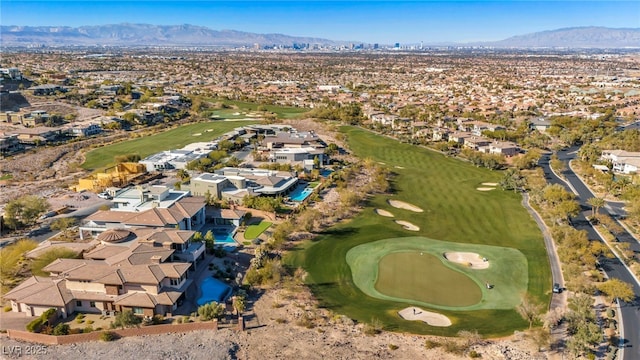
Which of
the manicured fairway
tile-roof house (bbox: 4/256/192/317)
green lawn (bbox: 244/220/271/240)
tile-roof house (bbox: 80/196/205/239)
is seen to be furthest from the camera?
green lawn (bbox: 244/220/271/240)

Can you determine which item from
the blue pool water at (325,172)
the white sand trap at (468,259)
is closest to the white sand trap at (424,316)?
the white sand trap at (468,259)

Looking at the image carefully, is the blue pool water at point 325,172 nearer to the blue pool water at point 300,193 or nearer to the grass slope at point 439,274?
the blue pool water at point 300,193

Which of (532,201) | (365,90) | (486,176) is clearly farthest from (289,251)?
(365,90)

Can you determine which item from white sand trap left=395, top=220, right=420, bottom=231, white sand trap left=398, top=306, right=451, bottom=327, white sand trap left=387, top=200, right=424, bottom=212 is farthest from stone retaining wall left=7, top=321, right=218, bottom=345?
white sand trap left=387, top=200, right=424, bottom=212

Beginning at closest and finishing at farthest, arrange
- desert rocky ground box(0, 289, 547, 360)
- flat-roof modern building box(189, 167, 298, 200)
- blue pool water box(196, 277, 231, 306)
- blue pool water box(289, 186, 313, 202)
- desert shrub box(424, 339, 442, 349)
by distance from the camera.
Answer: desert rocky ground box(0, 289, 547, 360) → desert shrub box(424, 339, 442, 349) → blue pool water box(196, 277, 231, 306) → flat-roof modern building box(189, 167, 298, 200) → blue pool water box(289, 186, 313, 202)

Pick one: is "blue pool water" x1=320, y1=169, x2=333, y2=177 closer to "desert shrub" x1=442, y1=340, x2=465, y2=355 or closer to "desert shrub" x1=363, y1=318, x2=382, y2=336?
"desert shrub" x1=363, y1=318, x2=382, y2=336

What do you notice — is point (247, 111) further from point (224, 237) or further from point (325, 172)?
point (224, 237)
